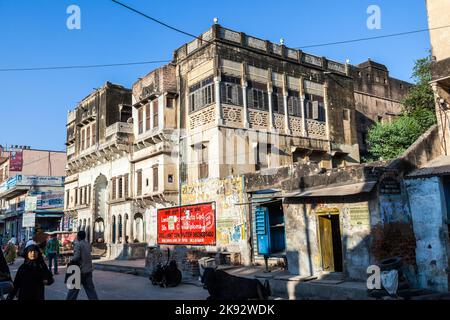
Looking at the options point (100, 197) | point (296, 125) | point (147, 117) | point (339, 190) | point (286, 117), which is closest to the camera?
point (339, 190)

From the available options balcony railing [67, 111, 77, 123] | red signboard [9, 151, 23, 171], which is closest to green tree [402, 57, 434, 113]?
balcony railing [67, 111, 77, 123]

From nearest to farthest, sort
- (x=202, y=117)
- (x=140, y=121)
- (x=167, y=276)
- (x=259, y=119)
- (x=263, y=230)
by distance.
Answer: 1. (x=167, y=276)
2. (x=263, y=230)
3. (x=202, y=117)
4. (x=259, y=119)
5. (x=140, y=121)

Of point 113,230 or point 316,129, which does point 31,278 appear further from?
point 113,230

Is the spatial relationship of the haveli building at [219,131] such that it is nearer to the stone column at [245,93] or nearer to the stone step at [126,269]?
the stone column at [245,93]

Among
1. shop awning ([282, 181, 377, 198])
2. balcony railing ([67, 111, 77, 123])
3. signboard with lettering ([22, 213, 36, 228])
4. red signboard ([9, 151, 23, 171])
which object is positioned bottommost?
shop awning ([282, 181, 377, 198])

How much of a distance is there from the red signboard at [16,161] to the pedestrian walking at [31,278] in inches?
1797

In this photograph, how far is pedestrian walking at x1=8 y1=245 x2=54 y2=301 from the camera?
6750mm

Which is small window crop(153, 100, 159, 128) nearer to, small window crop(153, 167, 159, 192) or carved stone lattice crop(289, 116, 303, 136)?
small window crop(153, 167, 159, 192)

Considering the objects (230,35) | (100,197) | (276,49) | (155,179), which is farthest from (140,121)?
(276,49)

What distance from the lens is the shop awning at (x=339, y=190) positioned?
1026 cm

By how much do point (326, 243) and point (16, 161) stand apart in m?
45.3

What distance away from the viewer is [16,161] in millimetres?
47969

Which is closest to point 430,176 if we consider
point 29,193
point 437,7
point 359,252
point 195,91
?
point 359,252

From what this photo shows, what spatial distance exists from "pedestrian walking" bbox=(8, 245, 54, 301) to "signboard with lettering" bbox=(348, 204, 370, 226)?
24.5 feet
